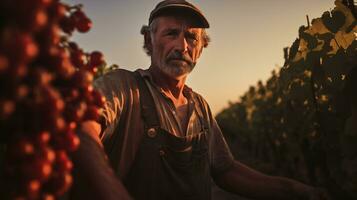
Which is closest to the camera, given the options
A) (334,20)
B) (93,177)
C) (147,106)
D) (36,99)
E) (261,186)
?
(36,99)

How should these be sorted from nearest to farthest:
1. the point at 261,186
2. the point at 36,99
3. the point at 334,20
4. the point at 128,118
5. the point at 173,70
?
1. the point at 36,99
2. the point at 128,118
3. the point at 261,186
4. the point at 173,70
5. the point at 334,20

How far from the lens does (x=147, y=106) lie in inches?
93.4

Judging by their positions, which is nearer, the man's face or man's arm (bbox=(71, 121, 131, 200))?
man's arm (bbox=(71, 121, 131, 200))

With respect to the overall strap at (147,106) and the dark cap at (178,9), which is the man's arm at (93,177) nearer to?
the overall strap at (147,106)

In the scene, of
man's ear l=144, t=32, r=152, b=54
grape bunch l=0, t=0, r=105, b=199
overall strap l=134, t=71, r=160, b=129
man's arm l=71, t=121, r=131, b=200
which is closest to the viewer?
grape bunch l=0, t=0, r=105, b=199

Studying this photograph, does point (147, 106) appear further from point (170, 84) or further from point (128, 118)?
point (170, 84)

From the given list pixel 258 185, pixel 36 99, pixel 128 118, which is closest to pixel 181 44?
pixel 128 118

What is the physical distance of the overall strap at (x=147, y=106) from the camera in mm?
2320

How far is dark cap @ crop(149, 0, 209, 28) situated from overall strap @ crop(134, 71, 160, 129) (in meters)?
0.50

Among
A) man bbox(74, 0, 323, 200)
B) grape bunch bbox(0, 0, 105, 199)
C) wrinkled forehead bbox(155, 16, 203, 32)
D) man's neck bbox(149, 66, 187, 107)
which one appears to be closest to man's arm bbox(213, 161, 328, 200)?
man bbox(74, 0, 323, 200)

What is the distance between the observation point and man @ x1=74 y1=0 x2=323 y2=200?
221cm

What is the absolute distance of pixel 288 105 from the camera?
4.43 m

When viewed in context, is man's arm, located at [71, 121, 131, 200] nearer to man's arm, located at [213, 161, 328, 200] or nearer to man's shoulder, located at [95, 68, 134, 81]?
man's shoulder, located at [95, 68, 134, 81]

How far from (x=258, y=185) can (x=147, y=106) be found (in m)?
0.86
